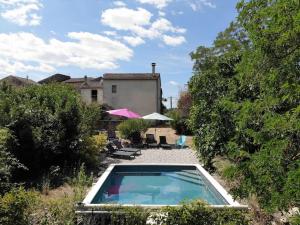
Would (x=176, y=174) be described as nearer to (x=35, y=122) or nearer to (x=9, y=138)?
(x=35, y=122)

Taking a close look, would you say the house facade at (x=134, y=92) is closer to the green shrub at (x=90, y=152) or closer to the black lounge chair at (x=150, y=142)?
the black lounge chair at (x=150, y=142)

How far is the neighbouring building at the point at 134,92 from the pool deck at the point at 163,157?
25.6 m

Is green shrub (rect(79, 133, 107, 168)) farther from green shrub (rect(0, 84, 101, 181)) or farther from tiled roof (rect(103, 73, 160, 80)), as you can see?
tiled roof (rect(103, 73, 160, 80))

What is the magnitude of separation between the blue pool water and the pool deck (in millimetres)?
2153

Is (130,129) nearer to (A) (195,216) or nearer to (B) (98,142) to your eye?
(B) (98,142)

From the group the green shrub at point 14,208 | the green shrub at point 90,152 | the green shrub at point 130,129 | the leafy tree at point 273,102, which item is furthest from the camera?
the green shrub at point 130,129

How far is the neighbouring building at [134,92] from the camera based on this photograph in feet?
165

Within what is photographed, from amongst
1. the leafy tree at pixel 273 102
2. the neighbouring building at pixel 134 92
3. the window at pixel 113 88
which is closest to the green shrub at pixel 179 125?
the neighbouring building at pixel 134 92

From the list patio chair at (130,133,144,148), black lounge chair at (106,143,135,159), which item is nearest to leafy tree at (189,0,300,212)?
black lounge chair at (106,143,135,159)

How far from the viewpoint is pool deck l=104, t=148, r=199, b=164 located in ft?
63.3

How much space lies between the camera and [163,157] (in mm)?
21000

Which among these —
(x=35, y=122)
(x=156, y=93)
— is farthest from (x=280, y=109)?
(x=156, y=93)

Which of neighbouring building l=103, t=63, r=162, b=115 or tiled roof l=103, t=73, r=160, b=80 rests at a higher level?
tiled roof l=103, t=73, r=160, b=80

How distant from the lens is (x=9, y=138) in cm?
1215
